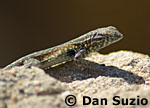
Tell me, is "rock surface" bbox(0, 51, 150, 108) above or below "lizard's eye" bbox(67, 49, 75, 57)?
below

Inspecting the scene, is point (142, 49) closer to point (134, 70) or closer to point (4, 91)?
point (134, 70)

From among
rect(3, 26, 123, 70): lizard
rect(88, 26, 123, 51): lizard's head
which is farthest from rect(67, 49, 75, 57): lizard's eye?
rect(88, 26, 123, 51): lizard's head

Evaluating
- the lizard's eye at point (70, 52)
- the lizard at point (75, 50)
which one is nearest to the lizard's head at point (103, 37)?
the lizard at point (75, 50)

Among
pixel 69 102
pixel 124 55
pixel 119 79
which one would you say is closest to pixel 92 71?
pixel 119 79

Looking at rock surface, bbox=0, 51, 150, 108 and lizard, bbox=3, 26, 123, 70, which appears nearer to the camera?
rock surface, bbox=0, 51, 150, 108

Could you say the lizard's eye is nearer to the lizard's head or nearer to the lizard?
the lizard

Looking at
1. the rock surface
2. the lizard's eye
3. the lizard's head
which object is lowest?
the rock surface

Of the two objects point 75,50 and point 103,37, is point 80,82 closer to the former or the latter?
point 75,50
